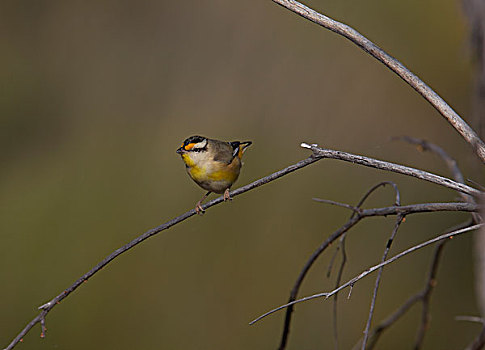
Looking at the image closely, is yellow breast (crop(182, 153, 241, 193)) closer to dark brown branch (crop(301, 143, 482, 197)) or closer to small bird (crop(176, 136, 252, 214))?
small bird (crop(176, 136, 252, 214))

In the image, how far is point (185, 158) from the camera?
1.82m

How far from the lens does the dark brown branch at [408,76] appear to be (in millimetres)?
675

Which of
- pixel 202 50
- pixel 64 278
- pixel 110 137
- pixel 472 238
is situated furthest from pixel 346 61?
pixel 64 278

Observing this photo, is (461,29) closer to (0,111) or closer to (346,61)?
(346,61)

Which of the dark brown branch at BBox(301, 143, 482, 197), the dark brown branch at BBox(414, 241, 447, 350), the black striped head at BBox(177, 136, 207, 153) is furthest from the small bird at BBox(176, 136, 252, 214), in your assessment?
the dark brown branch at BBox(301, 143, 482, 197)

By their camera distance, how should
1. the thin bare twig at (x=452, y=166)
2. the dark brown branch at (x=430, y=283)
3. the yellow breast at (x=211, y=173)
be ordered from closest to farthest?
1. the thin bare twig at (x=452, y=166)
2. the dark brown branch at (x=430, y=283)
3. the yellow breast at (x=211, y=173)

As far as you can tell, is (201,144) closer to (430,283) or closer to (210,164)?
(210,164)

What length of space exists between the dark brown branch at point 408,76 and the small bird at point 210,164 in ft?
3.38

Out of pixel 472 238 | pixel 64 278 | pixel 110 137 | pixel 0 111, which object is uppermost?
pixel 0 111

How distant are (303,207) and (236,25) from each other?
0.89 m

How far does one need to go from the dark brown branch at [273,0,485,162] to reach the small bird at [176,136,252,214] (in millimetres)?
1029


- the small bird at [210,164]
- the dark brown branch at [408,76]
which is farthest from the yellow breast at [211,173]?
the dark brown branch at [408,76]

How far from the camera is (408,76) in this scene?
0.72 metres

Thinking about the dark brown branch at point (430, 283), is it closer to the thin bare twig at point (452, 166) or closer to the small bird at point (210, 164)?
the thin bare twig at point (452, 166)
